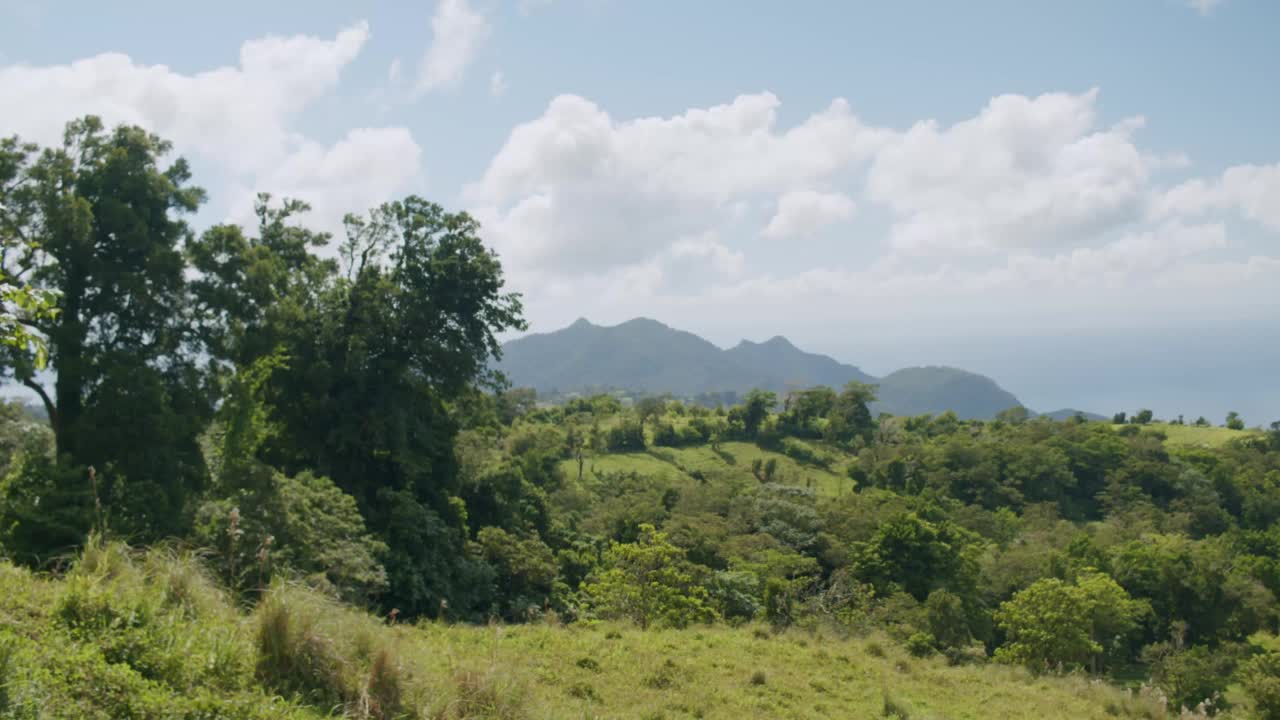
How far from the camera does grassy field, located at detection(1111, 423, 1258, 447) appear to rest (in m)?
92.4

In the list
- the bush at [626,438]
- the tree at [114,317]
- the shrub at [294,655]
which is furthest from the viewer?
the bush at [626,438]

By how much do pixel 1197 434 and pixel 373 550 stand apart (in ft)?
381

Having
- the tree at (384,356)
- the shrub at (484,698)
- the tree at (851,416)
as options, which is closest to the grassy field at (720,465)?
the tree at (851,416)

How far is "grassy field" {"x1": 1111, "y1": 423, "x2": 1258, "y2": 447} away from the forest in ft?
195

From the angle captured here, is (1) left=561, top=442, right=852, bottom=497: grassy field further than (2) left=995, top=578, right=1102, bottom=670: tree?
Yes

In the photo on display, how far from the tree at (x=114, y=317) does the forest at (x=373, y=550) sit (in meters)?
0.06

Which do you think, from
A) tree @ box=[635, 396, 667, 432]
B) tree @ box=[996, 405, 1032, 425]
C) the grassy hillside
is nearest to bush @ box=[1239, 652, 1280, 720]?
the grassy hillside

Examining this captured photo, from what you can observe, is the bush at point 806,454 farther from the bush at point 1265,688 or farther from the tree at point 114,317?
the tree at point 114,317

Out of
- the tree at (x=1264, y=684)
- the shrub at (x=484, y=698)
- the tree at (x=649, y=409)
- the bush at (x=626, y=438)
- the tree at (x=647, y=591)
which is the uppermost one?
the shrub at (x=484, y=698)

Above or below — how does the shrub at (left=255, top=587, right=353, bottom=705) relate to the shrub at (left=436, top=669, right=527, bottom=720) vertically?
above

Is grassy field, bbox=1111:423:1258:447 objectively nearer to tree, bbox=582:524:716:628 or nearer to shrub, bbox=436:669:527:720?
tree, bbox=582:524:716:628

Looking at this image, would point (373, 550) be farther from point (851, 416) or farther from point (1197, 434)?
point (1197, 434)

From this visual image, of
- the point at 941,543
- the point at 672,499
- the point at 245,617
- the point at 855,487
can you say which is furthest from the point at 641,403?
the point at 245,617

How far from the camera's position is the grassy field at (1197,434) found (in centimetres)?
9236
